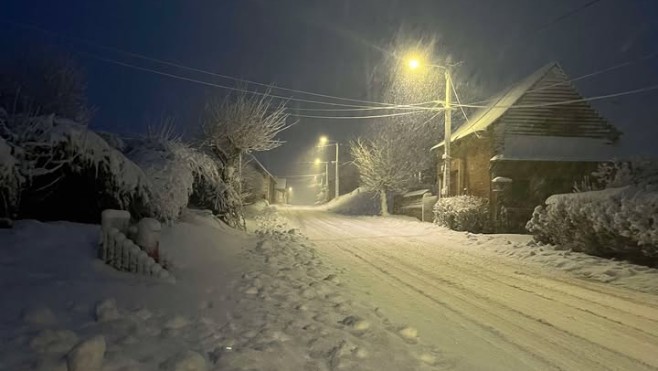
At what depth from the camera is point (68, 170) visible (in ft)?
24.2

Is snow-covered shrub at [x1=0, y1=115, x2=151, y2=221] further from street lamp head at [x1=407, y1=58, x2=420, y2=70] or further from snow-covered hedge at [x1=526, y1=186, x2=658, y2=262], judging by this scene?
street lamp head at [x1=407, y1=58, x2=420, y2=70]

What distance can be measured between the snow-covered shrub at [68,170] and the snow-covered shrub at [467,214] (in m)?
13.9

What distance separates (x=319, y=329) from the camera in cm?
423

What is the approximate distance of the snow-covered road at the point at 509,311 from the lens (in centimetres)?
389

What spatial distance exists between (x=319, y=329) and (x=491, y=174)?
736 inches

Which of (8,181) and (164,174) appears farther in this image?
(164,174)

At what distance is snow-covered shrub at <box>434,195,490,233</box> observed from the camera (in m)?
17.9

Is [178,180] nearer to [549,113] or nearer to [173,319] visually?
[173,319]

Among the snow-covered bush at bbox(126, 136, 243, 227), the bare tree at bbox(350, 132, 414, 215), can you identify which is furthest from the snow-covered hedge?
the bare tree at bbox(350, 132, 414, 215)

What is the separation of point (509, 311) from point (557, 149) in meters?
18.7

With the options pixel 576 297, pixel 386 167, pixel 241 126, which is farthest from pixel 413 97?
pixel 576 297

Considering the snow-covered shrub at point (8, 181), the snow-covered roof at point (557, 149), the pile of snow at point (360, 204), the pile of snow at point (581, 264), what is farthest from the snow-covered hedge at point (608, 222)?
the pile of snow at point (360, 204)

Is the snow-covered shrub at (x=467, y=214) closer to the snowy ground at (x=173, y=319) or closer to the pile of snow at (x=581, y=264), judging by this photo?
the pile of snow at (x=581, y=264)

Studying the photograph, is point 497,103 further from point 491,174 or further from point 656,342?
point 656,342
